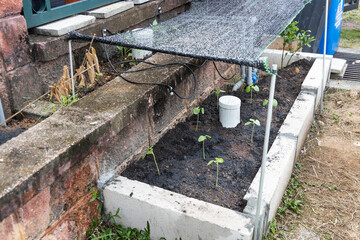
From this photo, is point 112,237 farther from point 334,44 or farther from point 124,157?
point 334,44

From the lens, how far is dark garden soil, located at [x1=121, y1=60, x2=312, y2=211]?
2.71m

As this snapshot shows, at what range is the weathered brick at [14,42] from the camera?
2615mm

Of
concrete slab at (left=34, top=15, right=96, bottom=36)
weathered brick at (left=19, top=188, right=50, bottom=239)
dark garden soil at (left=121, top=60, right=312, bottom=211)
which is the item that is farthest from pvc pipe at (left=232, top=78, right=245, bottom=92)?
weathered brick at (left=19, top=188, right=50, bottom=239)

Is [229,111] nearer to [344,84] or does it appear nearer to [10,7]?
[10,7]

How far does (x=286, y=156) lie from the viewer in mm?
2945

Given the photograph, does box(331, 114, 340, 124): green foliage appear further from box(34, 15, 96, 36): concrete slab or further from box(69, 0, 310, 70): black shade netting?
box(34, 15, 96, 36): concrete slab

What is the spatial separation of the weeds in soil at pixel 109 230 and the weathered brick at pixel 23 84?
920 mm

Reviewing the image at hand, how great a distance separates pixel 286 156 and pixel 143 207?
1.21 meters

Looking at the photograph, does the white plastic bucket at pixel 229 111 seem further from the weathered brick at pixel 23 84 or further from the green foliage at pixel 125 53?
the weathered brick at pixel 23 84

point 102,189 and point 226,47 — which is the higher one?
point 226,47

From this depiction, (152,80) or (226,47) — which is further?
(152,80)

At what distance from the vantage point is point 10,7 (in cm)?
264

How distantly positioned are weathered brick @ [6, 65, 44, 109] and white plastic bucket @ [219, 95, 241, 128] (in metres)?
1.60

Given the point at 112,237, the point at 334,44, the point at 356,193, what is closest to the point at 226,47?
the point at 112,237
